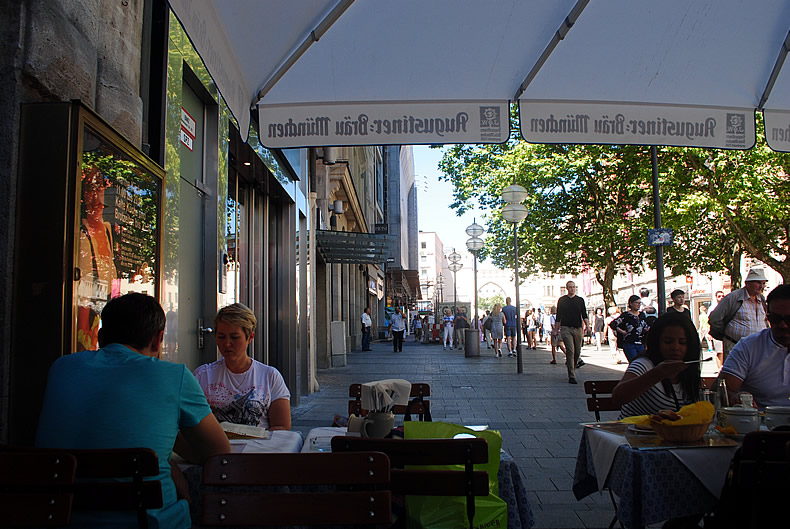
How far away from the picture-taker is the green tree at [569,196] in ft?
81.6

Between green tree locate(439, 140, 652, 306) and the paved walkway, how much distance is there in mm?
7718

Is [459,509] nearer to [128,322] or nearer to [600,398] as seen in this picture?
[128,322]

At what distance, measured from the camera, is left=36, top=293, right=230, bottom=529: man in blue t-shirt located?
2438 millimetres

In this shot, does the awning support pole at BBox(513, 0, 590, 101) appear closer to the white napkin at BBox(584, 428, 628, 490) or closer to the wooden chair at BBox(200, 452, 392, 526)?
the white napkin at BBox(584, 428, 628, 490)

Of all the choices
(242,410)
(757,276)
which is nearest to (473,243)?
(757,276)

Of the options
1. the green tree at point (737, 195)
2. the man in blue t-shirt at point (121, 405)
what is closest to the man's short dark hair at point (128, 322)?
the man in blue t-shirt at point (121, 405)

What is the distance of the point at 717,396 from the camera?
141 inches

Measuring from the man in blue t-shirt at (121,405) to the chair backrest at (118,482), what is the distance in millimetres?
45

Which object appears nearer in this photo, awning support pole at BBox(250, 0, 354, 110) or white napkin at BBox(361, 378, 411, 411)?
white napkin at BBox(361, 378, 411, 411)

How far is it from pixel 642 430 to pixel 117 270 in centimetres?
283

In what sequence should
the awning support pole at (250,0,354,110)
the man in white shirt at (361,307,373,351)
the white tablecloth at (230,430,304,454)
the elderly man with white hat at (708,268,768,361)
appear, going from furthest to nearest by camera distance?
the man in white shirt at (361,307,373,351), the elderly man with white hat at (708,268,768,361), the awning support pole at (250,0,354,110), the white tablecloth at (230,430,304,454)

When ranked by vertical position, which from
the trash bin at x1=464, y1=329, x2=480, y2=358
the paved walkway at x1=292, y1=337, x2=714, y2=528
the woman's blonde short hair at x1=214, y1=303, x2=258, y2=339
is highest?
the woman's blonde short hair at x1=214, y1=303, x2=258, y2=339

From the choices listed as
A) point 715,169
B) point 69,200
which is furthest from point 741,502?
point 715,169

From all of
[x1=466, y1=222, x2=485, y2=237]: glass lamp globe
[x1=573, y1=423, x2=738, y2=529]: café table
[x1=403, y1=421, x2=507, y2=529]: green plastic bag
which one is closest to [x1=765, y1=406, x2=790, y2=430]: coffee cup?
[x1=573, y1=423, x2=738, y2=529]: café table
